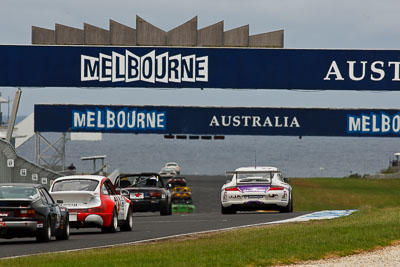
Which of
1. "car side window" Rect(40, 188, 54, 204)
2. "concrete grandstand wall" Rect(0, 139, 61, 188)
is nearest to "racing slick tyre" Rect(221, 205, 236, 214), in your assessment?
"concrete grandstand wall" Rect(0, 139, 61, 188)

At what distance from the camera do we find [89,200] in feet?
68.2

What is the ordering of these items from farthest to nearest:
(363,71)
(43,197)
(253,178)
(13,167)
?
(363,71) → (13,167) → (253,178) → (43,197)

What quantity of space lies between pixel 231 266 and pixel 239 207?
605 inches

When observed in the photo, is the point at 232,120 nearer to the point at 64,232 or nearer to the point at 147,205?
the point at 147,205

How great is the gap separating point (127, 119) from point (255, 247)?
122ft

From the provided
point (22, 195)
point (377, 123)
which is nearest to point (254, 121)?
point (377, 123)

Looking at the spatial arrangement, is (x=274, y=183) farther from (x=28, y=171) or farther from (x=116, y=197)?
(x=28, y=171)

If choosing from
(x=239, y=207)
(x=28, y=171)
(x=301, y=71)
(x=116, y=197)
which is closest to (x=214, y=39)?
(x=301, y=71)

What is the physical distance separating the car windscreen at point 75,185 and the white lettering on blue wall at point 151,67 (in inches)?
1115

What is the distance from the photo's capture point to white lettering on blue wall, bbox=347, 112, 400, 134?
52.0 m

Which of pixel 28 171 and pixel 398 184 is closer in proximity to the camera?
pixel 28 171

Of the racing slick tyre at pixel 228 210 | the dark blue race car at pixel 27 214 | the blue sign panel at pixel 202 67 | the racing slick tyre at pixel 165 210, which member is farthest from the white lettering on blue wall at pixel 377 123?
the dark blue race car at pixel 27 214

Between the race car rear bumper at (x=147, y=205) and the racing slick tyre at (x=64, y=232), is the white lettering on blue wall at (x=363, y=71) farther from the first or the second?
the racing slick tyre at (x=64, y=232)

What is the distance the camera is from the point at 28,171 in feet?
123
